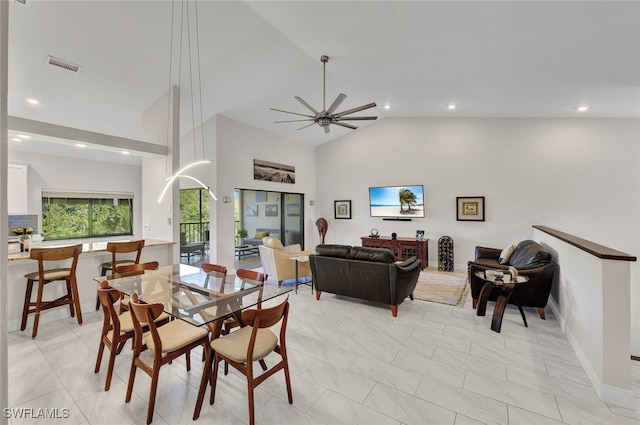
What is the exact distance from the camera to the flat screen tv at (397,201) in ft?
22.5

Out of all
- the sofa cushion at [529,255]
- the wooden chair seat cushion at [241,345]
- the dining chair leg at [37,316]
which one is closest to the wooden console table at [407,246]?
the sofa cushion at [529,255]

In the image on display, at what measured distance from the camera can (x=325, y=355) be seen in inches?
108

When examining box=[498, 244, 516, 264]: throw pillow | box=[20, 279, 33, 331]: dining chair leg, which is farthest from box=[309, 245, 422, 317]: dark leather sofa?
box=[20, 279, 33, 331]: dining chair leg

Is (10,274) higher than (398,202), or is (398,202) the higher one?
(398,202)

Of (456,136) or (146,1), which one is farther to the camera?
(456,136)

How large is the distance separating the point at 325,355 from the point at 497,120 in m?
6.24

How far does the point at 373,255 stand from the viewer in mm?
3793

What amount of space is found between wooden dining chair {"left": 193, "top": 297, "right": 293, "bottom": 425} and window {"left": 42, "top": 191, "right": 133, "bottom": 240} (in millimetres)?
6274

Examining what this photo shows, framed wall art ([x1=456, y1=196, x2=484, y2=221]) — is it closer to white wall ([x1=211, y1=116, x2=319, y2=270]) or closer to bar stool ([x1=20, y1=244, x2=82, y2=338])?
white wall ([x1=211, y1=116, x2=319, y2=270])

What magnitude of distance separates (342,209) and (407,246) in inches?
88.8

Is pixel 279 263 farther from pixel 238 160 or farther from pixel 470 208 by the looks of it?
pixel 470 208

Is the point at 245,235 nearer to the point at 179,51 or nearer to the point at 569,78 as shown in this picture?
the point at 179,51

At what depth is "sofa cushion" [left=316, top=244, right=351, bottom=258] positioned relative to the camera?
13.2ft

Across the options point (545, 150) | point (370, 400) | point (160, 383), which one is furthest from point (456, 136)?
point (160, 383)
